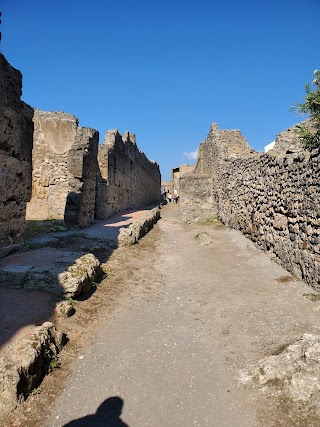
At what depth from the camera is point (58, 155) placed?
36.8 feet

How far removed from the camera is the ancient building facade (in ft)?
17.4

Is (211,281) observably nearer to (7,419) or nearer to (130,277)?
(130,277)

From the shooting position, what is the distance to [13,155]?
5855mm

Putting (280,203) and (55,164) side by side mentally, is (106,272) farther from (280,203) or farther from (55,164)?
(55,164)

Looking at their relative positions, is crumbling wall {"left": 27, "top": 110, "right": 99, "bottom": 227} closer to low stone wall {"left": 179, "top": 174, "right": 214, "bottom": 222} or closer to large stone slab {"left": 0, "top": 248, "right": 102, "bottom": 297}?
low stone wall {"left": 179, "top": 174, "right": 214, "bottom": 222}

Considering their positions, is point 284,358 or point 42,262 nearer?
point 284,358

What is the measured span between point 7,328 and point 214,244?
674cm

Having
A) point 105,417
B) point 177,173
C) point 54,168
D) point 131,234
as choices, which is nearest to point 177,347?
point 105,417

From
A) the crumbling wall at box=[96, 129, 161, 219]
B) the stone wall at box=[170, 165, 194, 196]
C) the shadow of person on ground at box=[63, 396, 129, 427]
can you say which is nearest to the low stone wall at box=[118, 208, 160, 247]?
the crumbling wall at box=[96, 129, 161, 219]

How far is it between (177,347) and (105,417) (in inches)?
50.1

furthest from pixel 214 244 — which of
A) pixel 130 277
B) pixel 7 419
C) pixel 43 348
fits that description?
pixel 7 419

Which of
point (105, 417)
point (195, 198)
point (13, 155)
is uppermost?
point (13, 155)

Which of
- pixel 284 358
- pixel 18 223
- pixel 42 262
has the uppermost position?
pixel 18 223

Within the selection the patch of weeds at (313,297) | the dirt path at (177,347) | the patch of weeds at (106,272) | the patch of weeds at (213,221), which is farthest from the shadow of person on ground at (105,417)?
the patch of weeds at (213,221)
